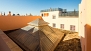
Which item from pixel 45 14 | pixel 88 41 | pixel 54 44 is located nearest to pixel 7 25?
pixel 54 44

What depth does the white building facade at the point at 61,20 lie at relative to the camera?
23.0 m

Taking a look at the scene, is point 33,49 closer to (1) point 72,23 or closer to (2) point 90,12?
(2) point 90,12

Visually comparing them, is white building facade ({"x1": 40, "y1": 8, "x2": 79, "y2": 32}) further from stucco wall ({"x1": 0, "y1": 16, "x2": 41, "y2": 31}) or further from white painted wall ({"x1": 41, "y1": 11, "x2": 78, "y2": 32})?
stucco wall ({"x1": 0, "y1": 16, "x2": 41, "y2": 31})

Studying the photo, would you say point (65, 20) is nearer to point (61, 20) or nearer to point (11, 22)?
point (61, 20)

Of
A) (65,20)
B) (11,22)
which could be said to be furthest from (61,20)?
(11,22)

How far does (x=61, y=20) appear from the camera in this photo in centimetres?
2623

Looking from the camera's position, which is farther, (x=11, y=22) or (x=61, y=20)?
(x=61, y=20)

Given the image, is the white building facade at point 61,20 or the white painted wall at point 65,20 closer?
the white painted wall at point 65,20

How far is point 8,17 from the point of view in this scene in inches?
650

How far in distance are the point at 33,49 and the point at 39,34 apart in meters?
2.90

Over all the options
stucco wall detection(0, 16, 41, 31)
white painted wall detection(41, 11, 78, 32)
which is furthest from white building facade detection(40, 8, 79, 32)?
stucco wall detection(0, 16, 41, 31)

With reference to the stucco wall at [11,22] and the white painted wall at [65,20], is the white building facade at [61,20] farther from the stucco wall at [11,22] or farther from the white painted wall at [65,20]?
the stucco wall at [11,22]

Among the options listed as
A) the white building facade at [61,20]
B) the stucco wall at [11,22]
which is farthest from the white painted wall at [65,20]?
the stucco wall at [11,22]

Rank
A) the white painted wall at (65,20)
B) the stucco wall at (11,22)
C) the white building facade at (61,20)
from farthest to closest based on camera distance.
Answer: the white building facade at (61,20)
the white painted wall at (65,20)
the stucco wall at (11,22)
